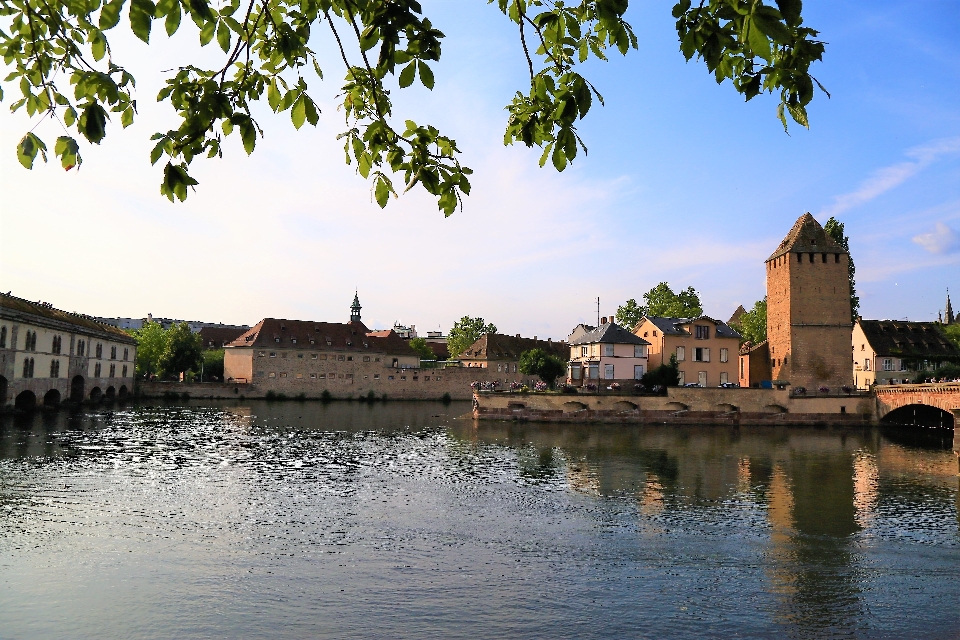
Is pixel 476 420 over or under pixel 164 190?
under

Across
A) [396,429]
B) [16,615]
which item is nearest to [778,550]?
[16,615]

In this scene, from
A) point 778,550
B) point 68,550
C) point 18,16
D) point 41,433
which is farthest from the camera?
point 41,433

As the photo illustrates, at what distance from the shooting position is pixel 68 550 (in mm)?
14531

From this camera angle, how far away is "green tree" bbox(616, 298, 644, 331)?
8425cm

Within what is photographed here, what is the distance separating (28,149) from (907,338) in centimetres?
7488

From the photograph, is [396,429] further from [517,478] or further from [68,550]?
[68,550]

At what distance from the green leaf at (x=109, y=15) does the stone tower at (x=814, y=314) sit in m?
58.9

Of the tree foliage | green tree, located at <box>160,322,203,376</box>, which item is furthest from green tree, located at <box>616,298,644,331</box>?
green tree, located at <box>160,322,203,376</box>

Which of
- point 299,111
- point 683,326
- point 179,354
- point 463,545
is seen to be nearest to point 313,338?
point 179,354

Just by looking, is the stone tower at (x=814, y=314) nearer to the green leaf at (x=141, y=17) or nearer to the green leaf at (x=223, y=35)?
the green leaf at (x=223, y=35)

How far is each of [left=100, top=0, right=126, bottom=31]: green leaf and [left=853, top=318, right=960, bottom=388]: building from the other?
69728 millimetres

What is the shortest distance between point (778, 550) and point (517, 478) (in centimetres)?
1128

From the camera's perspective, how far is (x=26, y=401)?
155ft

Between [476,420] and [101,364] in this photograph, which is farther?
[101,364]
